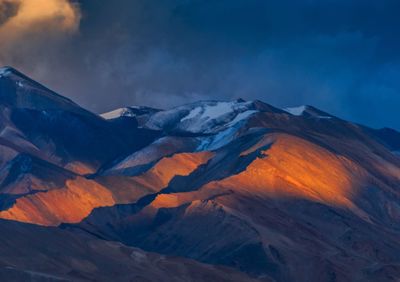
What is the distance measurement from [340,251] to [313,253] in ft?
25.3

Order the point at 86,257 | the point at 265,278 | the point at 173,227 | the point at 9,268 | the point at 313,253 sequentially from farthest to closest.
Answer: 1. the point at 173,227
2. the point at 313,253
3. the point at 265,278
4. the point at 86,257
5. the point at 9,268

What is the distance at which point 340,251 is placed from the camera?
177500 mm

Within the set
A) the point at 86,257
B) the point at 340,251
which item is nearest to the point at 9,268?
the point at 86,257

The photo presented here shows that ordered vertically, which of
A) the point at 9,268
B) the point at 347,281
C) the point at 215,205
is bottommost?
the point at 9,268

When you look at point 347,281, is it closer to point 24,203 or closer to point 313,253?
point 313,253

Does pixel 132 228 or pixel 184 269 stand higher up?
pixel 132 228

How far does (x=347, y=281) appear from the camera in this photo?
16112 centimetres

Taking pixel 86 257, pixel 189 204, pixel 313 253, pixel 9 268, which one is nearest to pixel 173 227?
pixel 189 204

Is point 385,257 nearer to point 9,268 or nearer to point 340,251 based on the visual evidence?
point 340,251

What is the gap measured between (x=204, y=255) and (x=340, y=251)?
2136cm

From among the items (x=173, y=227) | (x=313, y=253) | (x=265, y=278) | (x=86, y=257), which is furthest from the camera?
(x=173, y=227)

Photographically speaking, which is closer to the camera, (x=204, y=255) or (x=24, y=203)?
(x=204, y=255)

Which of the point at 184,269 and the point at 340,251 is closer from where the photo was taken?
the point at 184,269

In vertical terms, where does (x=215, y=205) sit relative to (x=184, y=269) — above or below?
above
